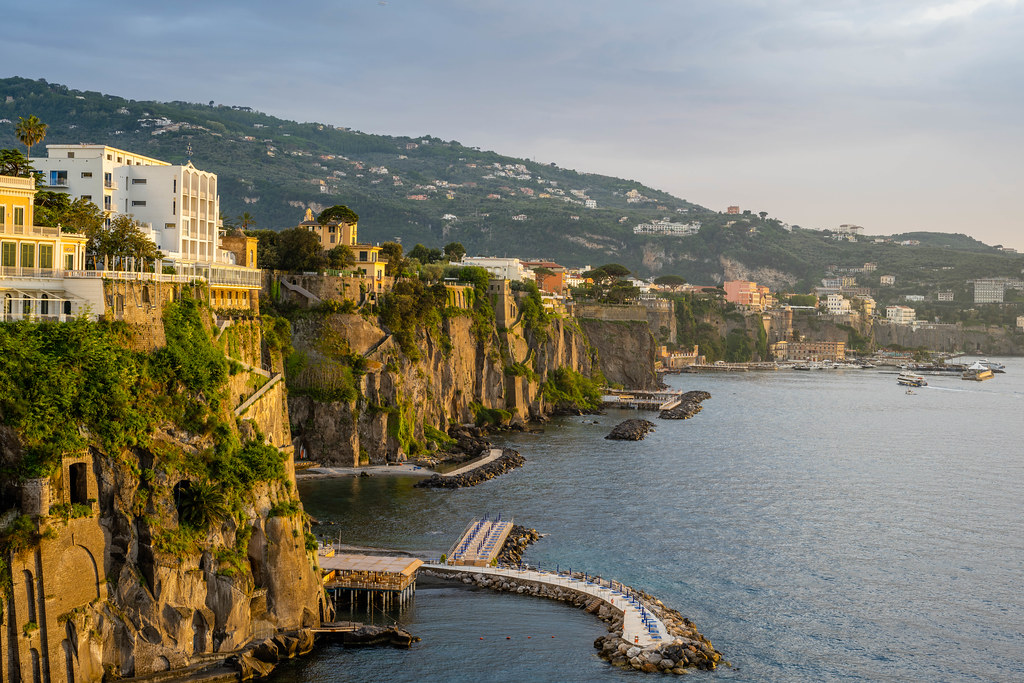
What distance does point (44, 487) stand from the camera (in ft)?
98.5

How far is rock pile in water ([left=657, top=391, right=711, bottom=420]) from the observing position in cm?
11306

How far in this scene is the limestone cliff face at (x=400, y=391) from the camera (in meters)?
71.9

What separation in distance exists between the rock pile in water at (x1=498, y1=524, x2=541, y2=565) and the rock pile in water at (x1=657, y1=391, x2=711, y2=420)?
59.7 m

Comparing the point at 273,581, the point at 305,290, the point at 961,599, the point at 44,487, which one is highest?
the point at 305,290

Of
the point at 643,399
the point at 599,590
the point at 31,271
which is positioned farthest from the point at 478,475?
the point at 643,399

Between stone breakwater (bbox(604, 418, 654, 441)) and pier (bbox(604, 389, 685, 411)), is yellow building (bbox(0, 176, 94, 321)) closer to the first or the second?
stone breakwater (bbox(604, 418, 654, 441))

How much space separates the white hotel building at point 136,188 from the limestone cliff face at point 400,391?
55.6 ft

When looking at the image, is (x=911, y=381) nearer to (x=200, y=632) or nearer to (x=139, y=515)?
(x=200, y=632)

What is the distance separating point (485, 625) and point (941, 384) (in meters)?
154

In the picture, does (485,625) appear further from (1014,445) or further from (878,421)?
(878,421)

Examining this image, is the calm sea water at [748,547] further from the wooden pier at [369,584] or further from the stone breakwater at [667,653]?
the wooden pier at [369,584]

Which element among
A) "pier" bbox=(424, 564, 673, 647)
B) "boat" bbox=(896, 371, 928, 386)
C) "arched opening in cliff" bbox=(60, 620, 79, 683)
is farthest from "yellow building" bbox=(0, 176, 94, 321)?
"boat" bbox=(896, 371, 928, 386)

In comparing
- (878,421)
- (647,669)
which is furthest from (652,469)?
(878,421)

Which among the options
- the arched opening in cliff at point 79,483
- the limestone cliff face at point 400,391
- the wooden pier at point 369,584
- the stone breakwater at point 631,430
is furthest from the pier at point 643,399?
the arched opening in cliff at point 79,483
